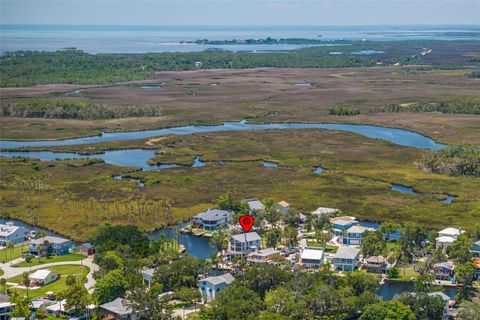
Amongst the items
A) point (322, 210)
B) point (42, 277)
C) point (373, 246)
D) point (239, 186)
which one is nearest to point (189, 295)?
point (42, 277)

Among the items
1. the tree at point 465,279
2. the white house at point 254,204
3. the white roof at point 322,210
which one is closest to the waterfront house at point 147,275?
the white house at point 254,204

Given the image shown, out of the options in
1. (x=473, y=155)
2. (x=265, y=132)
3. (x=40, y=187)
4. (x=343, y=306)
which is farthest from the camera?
(x=265, y=132)

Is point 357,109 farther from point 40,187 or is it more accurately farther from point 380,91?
point 40,187

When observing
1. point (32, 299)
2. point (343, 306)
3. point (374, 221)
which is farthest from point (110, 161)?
point (343, 306)

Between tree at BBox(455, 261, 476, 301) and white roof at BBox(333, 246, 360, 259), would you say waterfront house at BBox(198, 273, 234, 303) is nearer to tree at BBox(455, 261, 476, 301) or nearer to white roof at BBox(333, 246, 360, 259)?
white roof at BBox(333, 246, 360, 259)

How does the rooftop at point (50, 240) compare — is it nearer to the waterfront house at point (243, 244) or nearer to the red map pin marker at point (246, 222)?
the waterfront house at point (243, 244)

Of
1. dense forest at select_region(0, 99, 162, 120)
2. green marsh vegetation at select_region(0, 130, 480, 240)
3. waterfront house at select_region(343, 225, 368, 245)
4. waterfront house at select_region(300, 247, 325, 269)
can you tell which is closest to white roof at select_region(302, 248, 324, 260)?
waterfront house at select_region(300, 247, 325, 269)
